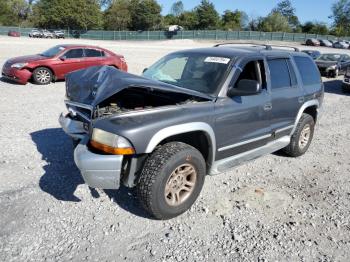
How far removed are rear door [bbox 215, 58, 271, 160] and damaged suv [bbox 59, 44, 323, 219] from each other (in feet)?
0.04

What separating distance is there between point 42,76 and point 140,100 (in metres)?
8.82

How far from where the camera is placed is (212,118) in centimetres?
410

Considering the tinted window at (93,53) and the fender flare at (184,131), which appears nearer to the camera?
the fender flare at (184,131)

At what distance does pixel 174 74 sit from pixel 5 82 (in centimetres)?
940

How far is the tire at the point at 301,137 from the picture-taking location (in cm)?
582

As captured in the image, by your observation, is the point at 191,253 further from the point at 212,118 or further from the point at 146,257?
the point at 212,118

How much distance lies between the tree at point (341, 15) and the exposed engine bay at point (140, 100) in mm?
113257

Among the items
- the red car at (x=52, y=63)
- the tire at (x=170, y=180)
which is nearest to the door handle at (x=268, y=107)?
the tire at (x=170, y=180)

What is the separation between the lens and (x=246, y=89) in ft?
14.0

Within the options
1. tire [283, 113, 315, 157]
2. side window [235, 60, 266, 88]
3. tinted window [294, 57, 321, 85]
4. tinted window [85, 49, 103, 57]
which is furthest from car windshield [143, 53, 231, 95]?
tinted window [85, 49, 103, 57]

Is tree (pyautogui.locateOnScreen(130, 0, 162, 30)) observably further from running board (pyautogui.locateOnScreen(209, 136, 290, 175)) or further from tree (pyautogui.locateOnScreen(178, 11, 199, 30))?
running board (pyautogui.locateOnScreen(209, 136, 290, 175))

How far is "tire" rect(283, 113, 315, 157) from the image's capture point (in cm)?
582

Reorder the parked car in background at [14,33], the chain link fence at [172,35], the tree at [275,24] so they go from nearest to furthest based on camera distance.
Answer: the parked car in background at [14,33] < the chain link fence at [172,35] < the tree at [275,24]

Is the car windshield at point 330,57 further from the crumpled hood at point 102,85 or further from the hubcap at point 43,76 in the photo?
the crumpled hood at point 102,85
